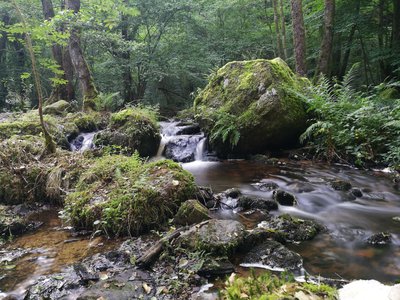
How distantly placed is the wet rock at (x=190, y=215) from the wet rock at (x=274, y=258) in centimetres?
89

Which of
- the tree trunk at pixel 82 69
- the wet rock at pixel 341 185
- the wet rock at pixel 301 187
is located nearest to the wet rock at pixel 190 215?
the wet rock at pixel 301 187

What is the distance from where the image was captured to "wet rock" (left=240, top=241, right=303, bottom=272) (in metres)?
3.17

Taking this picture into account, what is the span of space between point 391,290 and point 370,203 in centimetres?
388

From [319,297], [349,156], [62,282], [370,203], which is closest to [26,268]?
[62,282]

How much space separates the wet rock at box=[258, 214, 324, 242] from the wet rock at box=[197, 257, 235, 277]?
825 millimetres

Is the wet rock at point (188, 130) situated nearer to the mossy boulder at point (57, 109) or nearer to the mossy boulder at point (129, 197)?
the mossy boulder at point (129, 197)

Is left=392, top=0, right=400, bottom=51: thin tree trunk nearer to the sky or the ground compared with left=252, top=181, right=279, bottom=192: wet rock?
nearer to the sky

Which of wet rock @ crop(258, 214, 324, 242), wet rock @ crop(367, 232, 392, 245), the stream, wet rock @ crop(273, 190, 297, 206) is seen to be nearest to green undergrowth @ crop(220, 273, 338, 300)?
the stream

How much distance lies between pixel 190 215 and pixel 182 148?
5332 mm

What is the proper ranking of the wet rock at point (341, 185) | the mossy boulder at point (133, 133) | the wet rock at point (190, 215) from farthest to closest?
the mossy boulder at point (133, 133)
the wet rock at point (341, 185)
the wet rock at point (190, 215)

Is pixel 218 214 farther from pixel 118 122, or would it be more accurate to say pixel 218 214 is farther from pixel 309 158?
pixel 118 122

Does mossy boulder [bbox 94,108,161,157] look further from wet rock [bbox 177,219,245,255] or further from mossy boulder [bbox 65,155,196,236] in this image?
wet rock [bbox 177,219,245,255]

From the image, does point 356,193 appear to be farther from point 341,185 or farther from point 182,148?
point 182,148

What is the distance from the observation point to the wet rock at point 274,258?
125 inches
